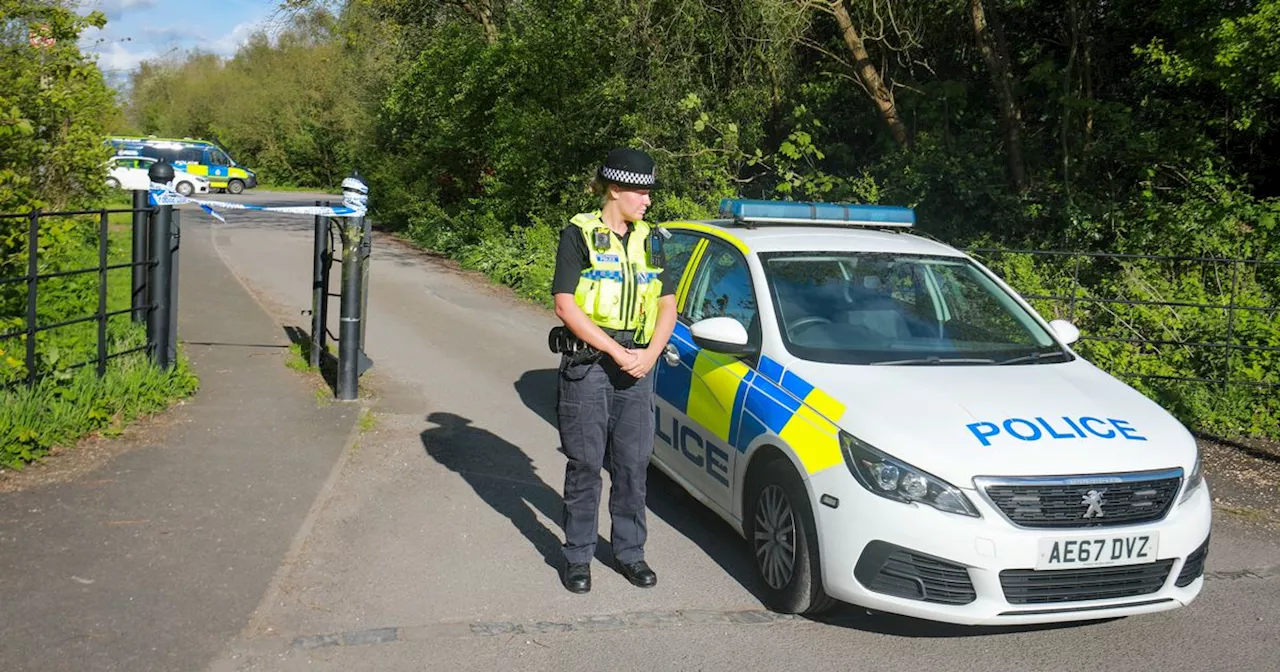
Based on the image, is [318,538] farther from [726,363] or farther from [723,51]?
[723,51]

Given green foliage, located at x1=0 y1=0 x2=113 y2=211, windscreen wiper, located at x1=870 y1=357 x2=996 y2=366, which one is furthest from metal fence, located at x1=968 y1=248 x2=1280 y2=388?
→ green foliage, located at x1=0 y1=0 x2=113 y2=211

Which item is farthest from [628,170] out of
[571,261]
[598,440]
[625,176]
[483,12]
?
[483,12]

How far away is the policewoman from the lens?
4895mm

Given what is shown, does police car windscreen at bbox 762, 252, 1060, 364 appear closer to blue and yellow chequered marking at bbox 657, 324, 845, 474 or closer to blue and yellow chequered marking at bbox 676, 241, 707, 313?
blue and yellow chequered marking at bbox 657, 324, 845, 474

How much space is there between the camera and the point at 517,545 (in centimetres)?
584

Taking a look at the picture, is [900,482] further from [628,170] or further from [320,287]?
[320,287]

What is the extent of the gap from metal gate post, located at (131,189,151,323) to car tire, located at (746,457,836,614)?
5.45m

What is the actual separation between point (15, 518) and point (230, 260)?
13.8 metres

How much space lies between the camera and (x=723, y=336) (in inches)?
207

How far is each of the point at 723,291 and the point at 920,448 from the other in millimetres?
1962

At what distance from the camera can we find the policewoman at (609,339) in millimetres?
4895

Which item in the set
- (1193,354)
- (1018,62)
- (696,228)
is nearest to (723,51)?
(1018,62)

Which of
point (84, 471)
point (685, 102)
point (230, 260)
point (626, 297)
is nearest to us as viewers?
point (626, 297)

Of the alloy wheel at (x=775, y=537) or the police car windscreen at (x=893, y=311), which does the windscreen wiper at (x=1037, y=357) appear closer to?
the police car windscreen at (x=893, y=311)
